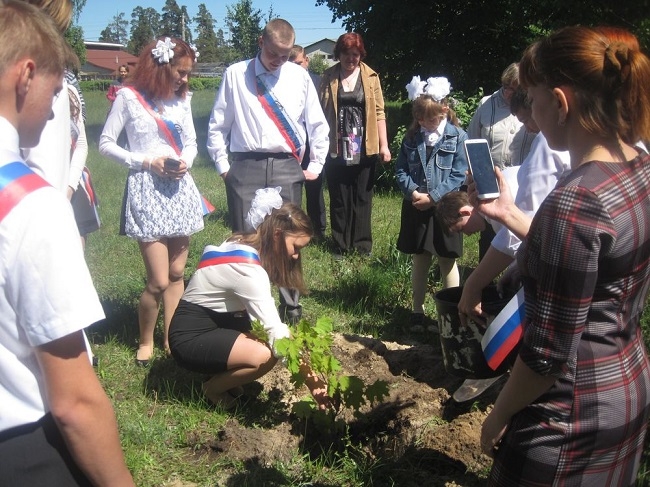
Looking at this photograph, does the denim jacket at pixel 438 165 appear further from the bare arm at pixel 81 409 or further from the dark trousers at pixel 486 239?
the bare arm at pixel 81 409

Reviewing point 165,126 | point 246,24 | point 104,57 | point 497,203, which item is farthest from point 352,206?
point 104,57

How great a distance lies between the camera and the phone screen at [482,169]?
228 centimetres

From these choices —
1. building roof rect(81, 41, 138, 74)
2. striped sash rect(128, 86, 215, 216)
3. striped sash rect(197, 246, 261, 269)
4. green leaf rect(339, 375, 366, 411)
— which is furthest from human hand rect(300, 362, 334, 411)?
building roof rect(81, 41, 138, 74)

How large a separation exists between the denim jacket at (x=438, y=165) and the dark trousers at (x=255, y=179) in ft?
2.60

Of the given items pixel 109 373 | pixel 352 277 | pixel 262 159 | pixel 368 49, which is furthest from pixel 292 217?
pixel 368 49

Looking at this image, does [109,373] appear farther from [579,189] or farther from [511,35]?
[511,35]

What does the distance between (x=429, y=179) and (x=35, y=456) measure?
3819 mm

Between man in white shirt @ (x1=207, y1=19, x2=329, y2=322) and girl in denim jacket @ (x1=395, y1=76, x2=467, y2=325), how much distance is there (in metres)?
0.82

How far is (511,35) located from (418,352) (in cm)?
993

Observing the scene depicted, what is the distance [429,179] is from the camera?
4.81 metres

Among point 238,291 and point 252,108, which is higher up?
point 252,108

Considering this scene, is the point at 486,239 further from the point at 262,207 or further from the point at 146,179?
the point at 146,179

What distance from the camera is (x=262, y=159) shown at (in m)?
4.68

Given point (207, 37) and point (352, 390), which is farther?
point (207, 37)
